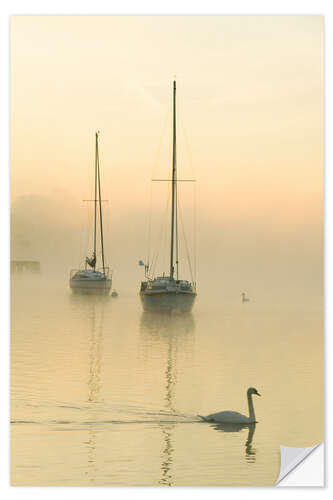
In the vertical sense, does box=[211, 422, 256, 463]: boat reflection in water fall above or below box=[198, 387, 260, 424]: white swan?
below

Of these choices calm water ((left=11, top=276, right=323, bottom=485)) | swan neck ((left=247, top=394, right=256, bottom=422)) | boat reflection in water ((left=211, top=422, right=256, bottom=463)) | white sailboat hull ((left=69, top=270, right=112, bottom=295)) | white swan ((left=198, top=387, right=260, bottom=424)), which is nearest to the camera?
calm water ((left=11, top=276, right=323, bottom=485))

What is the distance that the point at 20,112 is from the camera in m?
8.95

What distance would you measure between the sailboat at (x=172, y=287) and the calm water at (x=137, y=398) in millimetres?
253

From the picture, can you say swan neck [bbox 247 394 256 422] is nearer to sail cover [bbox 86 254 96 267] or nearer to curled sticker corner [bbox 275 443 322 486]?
curled sticker corner [bbox 275 443 322 486]

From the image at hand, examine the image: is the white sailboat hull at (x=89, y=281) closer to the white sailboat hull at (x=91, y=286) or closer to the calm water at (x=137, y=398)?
Answer: the white sailboat hull at (x=91, y=286)

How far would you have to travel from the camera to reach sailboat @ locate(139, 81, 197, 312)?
31.3ft

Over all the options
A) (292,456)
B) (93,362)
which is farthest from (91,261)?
(292,456)

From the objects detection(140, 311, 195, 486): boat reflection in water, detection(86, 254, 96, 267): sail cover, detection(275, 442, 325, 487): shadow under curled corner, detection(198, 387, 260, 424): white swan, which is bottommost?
detection(275, 442, 325, 487): shadow under curled corner

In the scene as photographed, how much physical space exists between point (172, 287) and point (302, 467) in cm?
330

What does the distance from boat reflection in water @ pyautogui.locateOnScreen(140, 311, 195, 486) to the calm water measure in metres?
0.02

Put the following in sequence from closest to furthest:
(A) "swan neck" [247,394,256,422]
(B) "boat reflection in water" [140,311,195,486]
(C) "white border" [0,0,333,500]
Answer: (B) "boat reflection in water" [140,311,195,486]
(C) "white border" [0,0,333,500]
(A) "swan neck" [247,394,256,422]

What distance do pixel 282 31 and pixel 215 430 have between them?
3.71 m

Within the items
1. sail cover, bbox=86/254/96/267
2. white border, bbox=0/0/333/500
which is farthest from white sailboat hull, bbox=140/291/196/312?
white border, bbox=0/0/333/500
